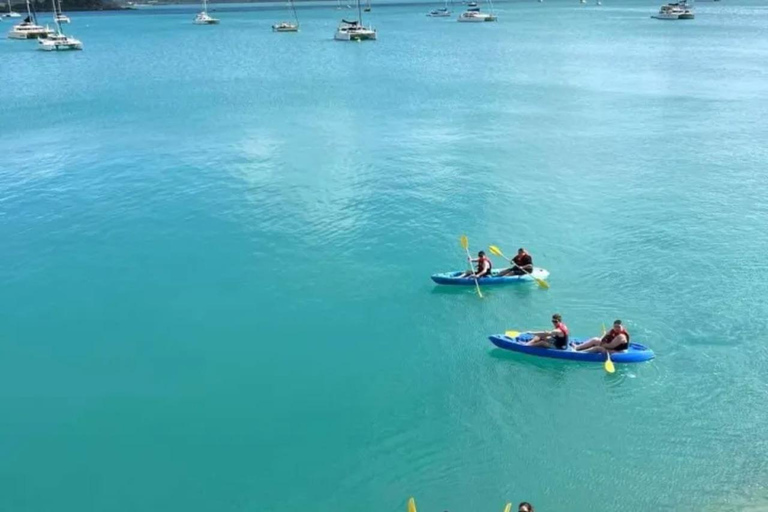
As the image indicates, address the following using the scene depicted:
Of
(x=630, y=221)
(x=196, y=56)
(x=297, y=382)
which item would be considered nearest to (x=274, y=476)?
(x=297, y=382)

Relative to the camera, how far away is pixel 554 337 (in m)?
22.6

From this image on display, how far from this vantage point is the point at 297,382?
74.2 ft

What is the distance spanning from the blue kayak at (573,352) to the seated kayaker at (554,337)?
0.45 ft

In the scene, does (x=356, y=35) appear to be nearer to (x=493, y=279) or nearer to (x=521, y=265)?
(x=521, y=265)

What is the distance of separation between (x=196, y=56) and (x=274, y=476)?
95.9 m

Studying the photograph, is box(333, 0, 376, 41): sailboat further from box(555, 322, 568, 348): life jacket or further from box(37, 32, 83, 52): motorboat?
box(555, 322, 568, 348): life jacket

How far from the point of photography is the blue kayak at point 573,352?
73.6ft

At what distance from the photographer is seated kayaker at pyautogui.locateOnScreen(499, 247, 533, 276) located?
2786 cm

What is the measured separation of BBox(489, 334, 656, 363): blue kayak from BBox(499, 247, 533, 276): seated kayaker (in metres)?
5.08

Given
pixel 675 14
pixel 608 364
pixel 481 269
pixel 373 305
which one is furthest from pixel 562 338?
pixel 675 14

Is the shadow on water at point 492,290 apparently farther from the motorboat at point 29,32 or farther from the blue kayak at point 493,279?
the motorboat at point 29,32

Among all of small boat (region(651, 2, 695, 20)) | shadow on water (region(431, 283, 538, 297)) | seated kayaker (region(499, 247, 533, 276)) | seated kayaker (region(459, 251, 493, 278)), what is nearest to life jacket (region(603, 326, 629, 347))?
shadow on water (region(431, 283, 538, 297))

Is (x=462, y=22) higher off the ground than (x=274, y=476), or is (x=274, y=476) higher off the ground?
(x=462, y=22)

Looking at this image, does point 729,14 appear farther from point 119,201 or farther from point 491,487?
point 491,487
